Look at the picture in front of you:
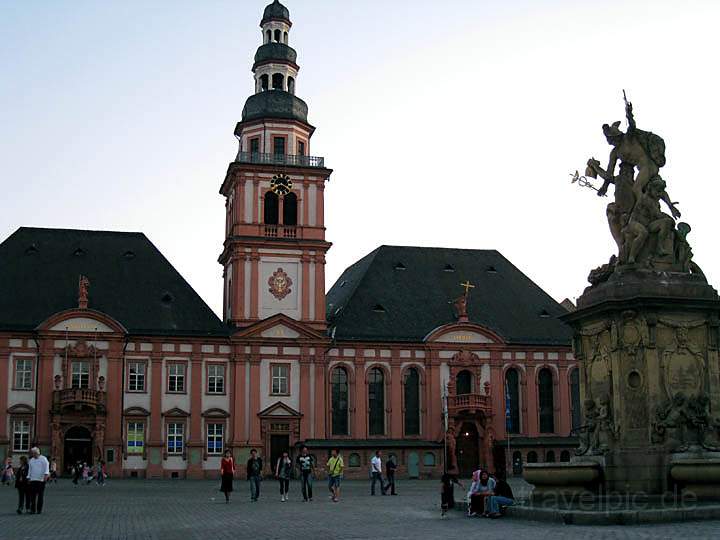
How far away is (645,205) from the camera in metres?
25.1

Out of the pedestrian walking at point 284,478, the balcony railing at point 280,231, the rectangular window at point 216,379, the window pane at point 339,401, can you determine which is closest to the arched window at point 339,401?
the window pane at point 339,401

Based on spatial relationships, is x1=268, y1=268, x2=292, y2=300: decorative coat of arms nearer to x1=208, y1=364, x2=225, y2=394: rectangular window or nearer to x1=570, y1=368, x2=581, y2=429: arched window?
x1=208, y1=364, x2=225, y2=394: rectangular window

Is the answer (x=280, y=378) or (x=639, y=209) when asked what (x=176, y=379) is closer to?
(x=280, y=378)

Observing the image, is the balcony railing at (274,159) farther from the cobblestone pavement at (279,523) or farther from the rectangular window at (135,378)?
the cobblestone pavement at (279,523)

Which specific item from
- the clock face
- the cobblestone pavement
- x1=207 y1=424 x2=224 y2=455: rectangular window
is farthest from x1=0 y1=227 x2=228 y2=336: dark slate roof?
the cobblestone pavement

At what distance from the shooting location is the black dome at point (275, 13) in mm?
77375

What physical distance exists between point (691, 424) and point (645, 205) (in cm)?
512

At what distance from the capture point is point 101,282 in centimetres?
7100

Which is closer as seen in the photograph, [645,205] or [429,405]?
[645,205]

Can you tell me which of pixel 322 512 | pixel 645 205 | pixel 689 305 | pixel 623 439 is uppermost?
pixel 645 205

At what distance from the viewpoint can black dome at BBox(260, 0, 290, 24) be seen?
254 ft

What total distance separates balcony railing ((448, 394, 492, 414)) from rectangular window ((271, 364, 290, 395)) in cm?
1091

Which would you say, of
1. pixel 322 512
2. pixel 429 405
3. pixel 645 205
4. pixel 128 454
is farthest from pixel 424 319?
pixel 645 205

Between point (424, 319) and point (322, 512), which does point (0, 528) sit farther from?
point (424, 319)
